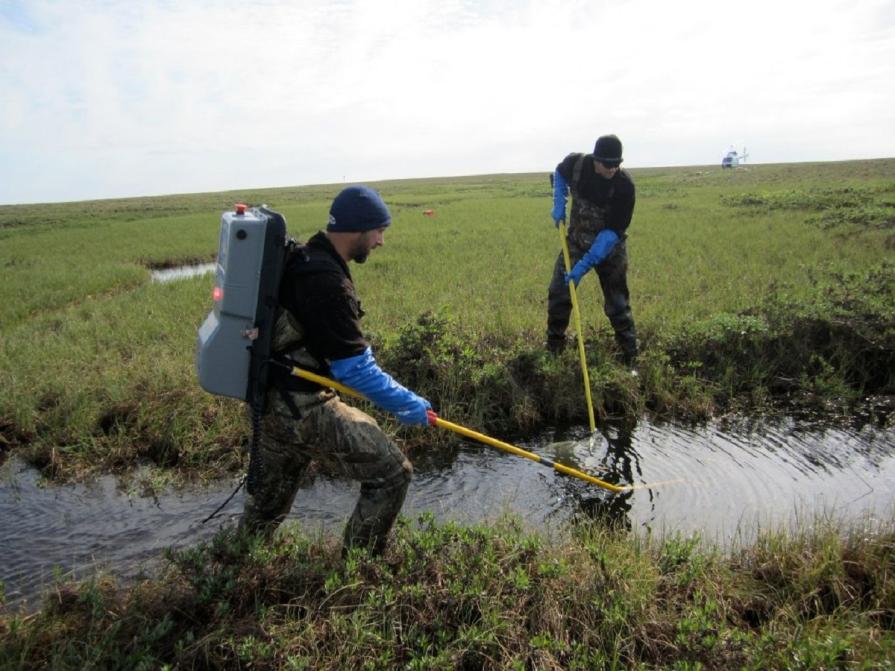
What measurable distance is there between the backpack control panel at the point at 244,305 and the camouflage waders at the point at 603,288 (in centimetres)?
445

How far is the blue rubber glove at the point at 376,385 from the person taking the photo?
299cm

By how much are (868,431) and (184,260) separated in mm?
17832

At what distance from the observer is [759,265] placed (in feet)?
35.2

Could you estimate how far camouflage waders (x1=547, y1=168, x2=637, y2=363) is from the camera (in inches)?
265

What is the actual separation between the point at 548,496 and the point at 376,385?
2.41 m

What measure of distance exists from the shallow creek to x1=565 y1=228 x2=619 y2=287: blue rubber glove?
192 cm

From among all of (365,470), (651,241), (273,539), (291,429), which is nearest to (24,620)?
(273,539)

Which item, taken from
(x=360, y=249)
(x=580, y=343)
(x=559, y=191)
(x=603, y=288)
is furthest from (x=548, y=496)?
(x=559, y=191)

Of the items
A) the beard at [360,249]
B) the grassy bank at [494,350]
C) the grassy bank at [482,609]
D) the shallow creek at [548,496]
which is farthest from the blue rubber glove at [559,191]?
the grassy bank at [482,609]

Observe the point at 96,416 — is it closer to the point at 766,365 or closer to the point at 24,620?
the point at 24,620

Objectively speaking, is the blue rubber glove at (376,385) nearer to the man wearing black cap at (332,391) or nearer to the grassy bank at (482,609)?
the man wearing black cap at (332,391)

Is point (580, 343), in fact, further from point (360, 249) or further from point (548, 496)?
point (360, 249)

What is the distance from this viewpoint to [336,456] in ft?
10.2

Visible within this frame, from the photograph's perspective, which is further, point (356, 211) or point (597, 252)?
point (597, 252)
